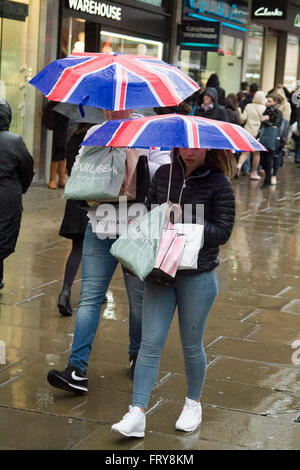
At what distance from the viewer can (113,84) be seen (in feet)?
16.2

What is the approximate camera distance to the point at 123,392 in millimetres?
5195

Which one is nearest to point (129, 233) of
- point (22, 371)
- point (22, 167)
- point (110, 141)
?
point (110, 141)

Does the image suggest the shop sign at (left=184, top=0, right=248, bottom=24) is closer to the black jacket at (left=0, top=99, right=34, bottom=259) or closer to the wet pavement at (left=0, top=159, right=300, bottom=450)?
the wet pavement at (left=0, top=159, right=300, bottom=450)

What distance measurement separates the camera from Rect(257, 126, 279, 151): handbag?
1714 cm

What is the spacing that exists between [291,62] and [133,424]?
26543 millimetres

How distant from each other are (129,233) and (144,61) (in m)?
1.42

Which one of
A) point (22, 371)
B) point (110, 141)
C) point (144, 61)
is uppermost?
point (144, 61)

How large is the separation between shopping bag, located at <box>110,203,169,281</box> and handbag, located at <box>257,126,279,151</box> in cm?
1302

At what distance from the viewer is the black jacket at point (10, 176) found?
6.61m

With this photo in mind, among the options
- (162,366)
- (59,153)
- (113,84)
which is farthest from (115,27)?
(113,84)

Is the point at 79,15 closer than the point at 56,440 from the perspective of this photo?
No

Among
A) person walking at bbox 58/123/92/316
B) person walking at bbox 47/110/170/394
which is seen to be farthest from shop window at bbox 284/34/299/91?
person walking at bbox 47/110/170/394

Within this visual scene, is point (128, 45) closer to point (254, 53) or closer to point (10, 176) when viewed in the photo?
point (254, 53)

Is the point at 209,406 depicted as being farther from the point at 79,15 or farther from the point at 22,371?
the point at 79,15
